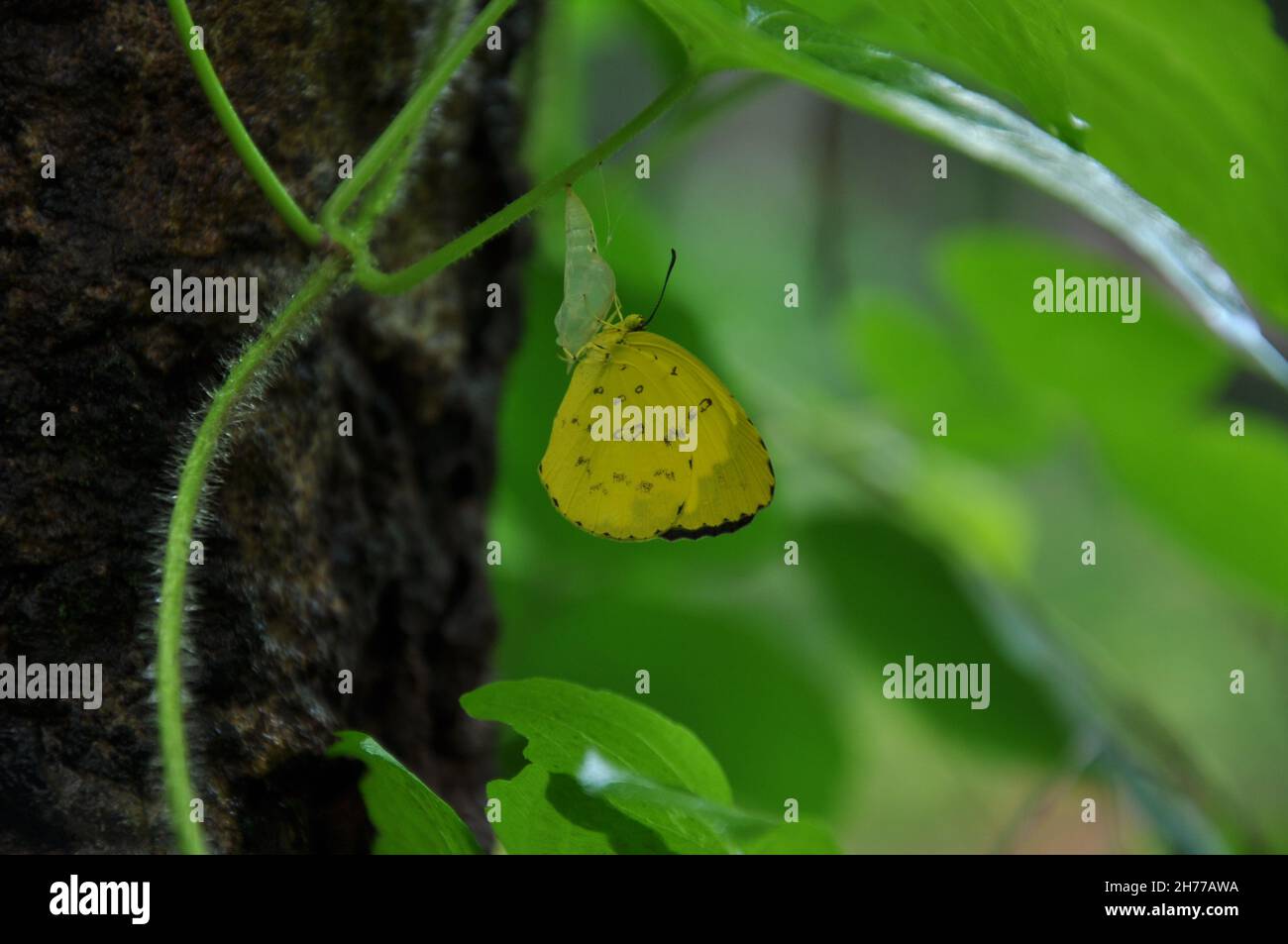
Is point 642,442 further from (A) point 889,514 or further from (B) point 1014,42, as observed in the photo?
(A) point 889,514

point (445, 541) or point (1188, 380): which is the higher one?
point (1188, 380)

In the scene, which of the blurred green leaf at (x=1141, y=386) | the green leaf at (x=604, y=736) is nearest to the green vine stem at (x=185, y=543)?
the green leaf at (x=604, y=736)

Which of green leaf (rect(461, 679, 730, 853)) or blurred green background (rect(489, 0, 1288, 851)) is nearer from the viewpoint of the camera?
green leaf (rect(461, 679, 730, 853))

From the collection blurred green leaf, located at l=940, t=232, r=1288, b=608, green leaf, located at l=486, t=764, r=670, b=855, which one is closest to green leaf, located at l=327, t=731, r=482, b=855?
green leaf, located at l=486, t=764, r=670, b=855

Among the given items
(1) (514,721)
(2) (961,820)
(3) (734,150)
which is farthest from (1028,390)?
(3) (734,150)

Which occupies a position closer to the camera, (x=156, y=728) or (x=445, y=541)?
(x=156, y=728)

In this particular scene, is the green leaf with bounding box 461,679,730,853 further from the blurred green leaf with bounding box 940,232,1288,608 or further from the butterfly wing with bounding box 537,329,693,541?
the blurred green leaf with bounding box 940,232,1288,608

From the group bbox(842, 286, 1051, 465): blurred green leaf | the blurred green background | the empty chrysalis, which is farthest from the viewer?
bbox(842, 286, 1051, 465): blurred green leaf
